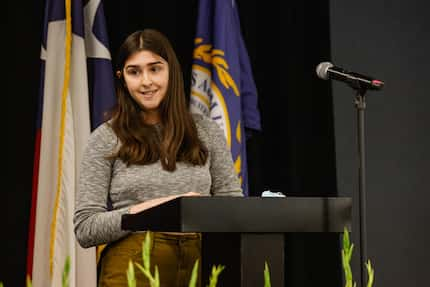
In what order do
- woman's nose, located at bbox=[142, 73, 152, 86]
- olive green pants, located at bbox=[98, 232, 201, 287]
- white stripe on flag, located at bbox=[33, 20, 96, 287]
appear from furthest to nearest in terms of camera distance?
1. white stripe on flag, located at bbox=[33, 20, 96, 287]
2. woman's nose, located at bbox=[142, 73, 152, 86]
3. olive green pants, located at bbox=[98, 232, 201, 287]

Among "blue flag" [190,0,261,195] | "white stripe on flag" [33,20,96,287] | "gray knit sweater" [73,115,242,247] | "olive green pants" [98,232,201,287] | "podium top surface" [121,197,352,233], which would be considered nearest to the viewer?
"podium top surface" [121,197,352,233]

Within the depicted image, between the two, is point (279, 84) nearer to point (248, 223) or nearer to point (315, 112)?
point (315, 112)

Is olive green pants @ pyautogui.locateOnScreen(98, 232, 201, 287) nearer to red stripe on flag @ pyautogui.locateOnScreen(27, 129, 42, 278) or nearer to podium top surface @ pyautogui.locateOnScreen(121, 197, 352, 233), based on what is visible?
podium top surface @ pyautogui.locateOnScreen(121, 197, 352, 233)

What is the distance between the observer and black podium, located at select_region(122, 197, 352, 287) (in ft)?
3.09

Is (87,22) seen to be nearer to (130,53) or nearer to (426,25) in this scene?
(130,53)

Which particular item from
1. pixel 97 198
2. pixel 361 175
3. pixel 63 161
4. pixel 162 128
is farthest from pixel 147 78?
pixel 63 161

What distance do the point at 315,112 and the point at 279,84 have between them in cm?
23

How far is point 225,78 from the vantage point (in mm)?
2904

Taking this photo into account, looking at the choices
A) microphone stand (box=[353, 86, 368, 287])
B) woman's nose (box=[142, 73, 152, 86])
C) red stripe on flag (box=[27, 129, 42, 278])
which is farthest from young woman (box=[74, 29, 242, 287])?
red stripe on flag (box=[27, 129, 42, 278])

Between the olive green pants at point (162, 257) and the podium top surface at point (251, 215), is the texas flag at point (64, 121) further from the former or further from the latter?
the podium top surface at point (251, 215)

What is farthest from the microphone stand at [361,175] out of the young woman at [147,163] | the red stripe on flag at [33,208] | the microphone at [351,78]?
the red stripe on flag at [33,208]

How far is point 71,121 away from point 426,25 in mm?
1985

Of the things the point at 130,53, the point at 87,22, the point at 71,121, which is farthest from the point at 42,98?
the point at 130,53

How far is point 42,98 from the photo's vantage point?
9.22 feet
